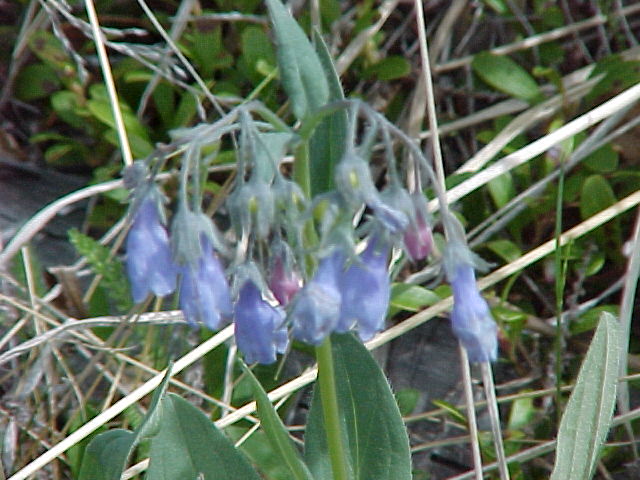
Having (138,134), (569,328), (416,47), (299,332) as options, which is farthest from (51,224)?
(299,332)

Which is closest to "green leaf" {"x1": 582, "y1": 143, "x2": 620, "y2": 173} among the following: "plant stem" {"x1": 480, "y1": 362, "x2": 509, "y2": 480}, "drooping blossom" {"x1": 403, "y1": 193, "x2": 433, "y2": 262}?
"plant stem" {"x1": 480, "y1": 362, "x2": 509, "y2": 480}

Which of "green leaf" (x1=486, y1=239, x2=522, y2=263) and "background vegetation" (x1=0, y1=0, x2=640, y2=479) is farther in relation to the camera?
"green leaf" (x1=486, y1=239, x2=522, y2=263)

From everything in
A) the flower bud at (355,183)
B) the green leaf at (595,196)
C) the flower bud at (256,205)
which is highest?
the flower bud at (355,183)

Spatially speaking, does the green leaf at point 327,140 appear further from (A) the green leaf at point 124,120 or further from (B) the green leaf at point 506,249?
(A) the green leaf at point 124,120

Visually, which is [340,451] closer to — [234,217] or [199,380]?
[234,217]

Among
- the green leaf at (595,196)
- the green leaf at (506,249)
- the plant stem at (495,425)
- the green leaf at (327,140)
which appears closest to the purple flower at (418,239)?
the green leaf at (327,140)

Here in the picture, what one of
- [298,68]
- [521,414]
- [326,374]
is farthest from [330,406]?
[521,414]

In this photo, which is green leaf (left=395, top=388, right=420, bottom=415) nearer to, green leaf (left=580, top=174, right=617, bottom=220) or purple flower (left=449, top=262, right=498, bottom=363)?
green leaf (left=580, top=174, right=617, bottom=220)
